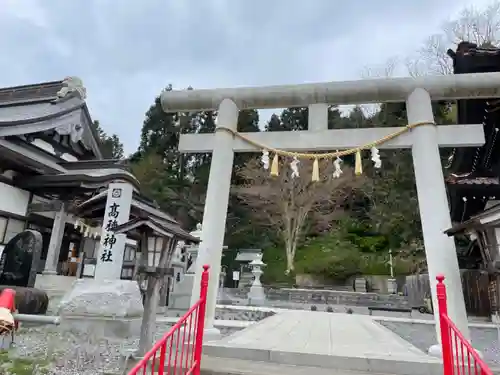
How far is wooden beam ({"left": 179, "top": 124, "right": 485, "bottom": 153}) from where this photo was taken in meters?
5.96

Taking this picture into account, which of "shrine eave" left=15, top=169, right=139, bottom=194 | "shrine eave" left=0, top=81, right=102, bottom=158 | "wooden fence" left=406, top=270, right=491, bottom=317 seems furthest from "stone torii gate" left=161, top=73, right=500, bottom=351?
"shrine eave" left=0, top=81, right=102, bottom=158

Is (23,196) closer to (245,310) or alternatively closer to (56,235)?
(56,235)

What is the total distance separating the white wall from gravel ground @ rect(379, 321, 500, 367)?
11.7 metres

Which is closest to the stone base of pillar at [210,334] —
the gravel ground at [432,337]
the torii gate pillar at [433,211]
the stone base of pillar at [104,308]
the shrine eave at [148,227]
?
the shrine eave at [148,227]

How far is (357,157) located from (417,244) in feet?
58.6

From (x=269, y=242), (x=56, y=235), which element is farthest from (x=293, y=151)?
(x=269, y=242)

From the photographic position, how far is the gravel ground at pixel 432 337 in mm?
6366

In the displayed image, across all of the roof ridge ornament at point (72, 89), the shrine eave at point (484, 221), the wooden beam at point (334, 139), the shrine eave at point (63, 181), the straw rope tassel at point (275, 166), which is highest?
the roof ridge ornament at point (72, 89)

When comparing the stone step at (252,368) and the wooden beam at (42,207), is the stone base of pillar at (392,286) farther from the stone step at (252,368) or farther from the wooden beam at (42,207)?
the stone step at (252,368)

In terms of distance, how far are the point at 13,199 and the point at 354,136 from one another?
1064 cm

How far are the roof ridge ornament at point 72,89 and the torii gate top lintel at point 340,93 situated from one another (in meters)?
11.6

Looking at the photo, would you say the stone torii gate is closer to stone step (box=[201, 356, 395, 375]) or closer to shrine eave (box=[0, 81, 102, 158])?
stone step (box=[201, 356, 395, 375])

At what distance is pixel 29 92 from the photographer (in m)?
17.6

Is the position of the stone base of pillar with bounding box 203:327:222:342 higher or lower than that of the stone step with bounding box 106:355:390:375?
higher
